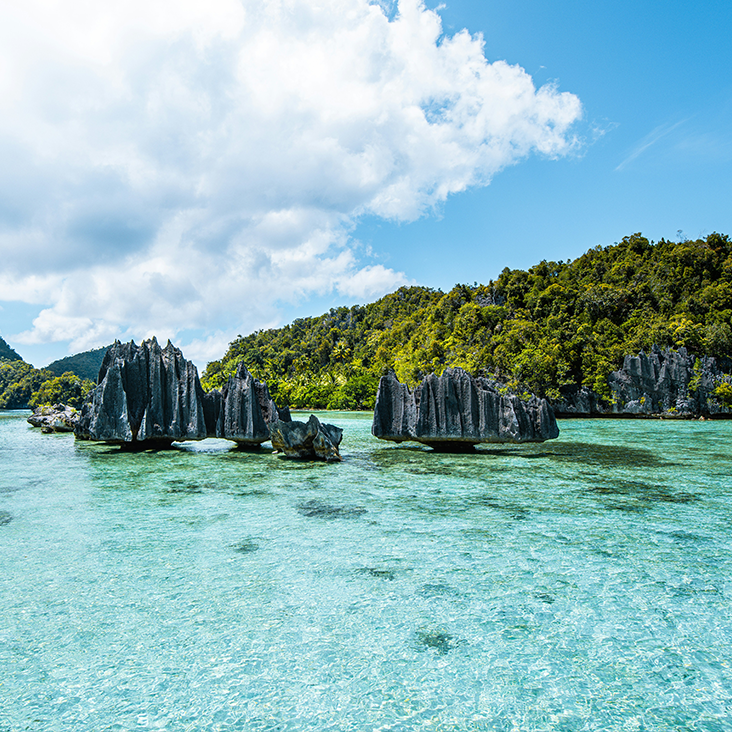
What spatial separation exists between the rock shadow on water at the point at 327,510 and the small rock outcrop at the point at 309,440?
24.6 feet

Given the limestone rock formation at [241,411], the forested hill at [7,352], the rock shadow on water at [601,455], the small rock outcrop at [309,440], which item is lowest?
the rock shadow on water at [601,455]

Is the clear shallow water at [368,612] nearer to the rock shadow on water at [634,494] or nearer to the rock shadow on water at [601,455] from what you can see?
the rock shadow on water at [634,494]

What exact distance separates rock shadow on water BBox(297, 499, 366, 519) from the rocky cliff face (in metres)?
55.8

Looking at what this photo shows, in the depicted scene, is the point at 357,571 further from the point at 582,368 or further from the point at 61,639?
the point at 582,368

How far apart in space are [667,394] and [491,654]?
62.0m

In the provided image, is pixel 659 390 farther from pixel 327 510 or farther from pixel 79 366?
pixel 79 366

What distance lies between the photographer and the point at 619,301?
72.6 meters

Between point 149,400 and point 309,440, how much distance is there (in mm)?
9153

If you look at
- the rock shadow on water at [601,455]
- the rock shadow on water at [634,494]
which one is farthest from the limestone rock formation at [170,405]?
the rock shadow on water at [634,494]

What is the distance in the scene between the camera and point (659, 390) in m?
55.8

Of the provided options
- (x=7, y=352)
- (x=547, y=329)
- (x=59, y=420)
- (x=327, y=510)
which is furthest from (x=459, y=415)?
(x=7, y=352)

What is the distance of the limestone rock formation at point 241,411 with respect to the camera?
73.2 ft

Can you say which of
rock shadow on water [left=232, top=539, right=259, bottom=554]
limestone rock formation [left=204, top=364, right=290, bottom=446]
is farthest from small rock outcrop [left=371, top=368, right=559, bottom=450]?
rock shadow on water [left=232, top=539, right=259, bottom=554]

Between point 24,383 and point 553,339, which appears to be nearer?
point 553,339
